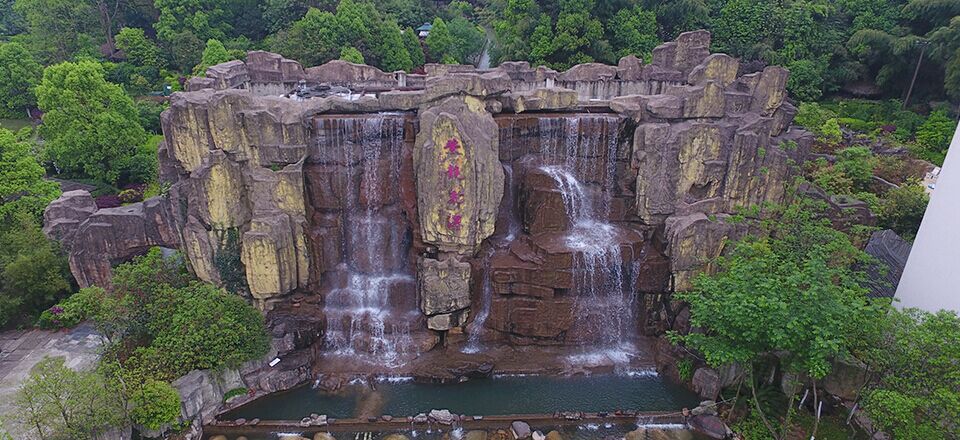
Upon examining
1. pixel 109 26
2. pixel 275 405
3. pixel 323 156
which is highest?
pixel 109 26

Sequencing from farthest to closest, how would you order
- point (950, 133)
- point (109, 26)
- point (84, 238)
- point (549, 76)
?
point (109, 26)
point (950, 133)
point (549, 76)
point (84, 238)

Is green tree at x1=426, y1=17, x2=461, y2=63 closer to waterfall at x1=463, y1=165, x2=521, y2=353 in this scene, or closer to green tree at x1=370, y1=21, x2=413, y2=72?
green tree at x1=370, y1=21, x2=413, y2=72

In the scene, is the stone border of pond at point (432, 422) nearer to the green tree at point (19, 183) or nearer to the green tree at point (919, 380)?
the green tree at point (919, 380)

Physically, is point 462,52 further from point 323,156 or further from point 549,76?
point 323,156

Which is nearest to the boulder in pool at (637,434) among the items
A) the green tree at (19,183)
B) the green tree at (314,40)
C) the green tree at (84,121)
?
the green tree at (19,183)

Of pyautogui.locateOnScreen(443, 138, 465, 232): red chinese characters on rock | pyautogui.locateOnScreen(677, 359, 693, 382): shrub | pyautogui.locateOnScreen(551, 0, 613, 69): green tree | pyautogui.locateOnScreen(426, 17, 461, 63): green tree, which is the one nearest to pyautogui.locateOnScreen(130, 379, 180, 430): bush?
pyautogui.locateOnScreen(443, 138, 465, 232): red chinese characters on rock

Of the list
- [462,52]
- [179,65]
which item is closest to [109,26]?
[179,65]

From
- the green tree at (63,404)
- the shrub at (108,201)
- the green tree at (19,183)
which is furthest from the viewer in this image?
the shrub at (108,201)

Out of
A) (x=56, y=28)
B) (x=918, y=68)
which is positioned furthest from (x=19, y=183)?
(x=918, y=68)
